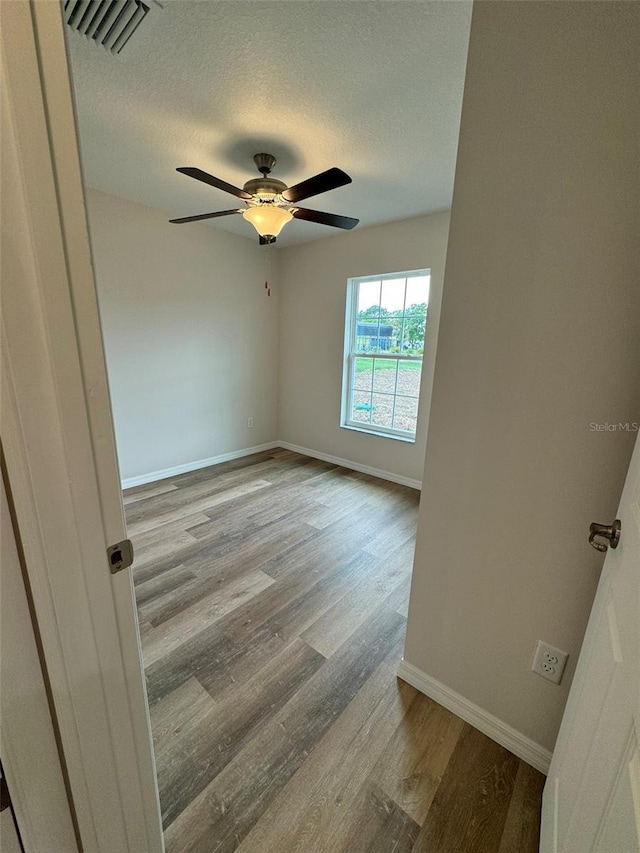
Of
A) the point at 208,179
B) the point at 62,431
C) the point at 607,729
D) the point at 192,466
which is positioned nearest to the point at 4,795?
the point at 62,431

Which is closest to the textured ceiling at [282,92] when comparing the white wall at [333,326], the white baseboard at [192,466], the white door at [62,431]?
the white wall at [333,326]

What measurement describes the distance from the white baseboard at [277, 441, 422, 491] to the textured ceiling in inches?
100

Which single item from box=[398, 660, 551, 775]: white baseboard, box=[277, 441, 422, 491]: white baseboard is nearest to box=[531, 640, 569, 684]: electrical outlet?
box=[398, 660, 551, 775]: white baseboard

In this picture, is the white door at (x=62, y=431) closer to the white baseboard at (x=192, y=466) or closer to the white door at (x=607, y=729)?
the white door at (x=607, y=729)

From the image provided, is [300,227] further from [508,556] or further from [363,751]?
[363,751]

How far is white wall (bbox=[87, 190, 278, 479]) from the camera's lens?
2967mm

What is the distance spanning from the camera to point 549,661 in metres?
1.12

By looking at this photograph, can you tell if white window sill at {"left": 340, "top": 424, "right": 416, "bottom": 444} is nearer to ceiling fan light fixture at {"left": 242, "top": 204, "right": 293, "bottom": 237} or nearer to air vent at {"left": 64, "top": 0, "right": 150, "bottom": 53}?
ceiling fan light fixture at {"left": 242, "top": 204, "right": 293, "bottom": 237}

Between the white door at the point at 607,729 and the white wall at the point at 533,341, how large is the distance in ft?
0.56

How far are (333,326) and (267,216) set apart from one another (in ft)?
5.76

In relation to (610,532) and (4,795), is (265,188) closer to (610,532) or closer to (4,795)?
(610,532)

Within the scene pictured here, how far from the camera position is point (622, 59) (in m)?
0.82

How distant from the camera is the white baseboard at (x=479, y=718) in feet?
3.87

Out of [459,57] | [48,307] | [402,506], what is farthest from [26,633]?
[402,506]
